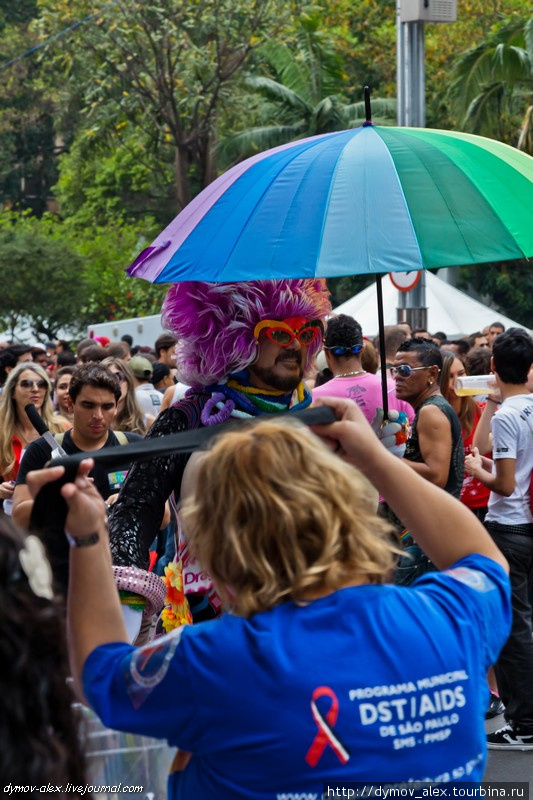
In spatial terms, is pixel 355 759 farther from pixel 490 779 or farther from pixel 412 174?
pixel 490 779

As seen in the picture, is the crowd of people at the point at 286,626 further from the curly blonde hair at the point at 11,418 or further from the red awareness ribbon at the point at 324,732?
the curly blonde hair at the point at 11,418

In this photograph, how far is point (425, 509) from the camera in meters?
2.20

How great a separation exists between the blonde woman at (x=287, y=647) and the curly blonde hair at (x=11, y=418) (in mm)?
4775

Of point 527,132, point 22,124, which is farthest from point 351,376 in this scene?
point 22,124

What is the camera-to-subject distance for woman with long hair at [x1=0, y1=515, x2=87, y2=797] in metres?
1.47

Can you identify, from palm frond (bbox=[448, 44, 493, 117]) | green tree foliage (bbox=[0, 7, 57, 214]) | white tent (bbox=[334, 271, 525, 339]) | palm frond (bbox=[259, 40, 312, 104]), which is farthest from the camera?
green tree foliage (bbox=[0, 7, 57, 214])

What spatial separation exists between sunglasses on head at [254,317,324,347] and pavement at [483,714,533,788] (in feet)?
8.94

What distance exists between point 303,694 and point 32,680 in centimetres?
55

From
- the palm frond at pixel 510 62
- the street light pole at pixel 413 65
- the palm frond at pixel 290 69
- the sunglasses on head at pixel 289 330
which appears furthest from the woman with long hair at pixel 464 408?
the palm frond at pixel 290 69

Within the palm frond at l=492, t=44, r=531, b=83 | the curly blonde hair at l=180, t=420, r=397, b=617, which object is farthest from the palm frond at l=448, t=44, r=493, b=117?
the curly blonde hair at l=180, t=420, r=397, b=617

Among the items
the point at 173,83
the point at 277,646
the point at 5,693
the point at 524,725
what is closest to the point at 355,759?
the point at 277,646

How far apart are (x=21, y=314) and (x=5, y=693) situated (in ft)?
97.1

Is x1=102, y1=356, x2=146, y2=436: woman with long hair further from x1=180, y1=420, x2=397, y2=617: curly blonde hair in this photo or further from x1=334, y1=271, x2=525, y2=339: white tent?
x1=334, y1=271, x2=525, y2=339: white tent

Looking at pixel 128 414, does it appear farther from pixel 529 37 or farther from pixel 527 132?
pixel 527 132
